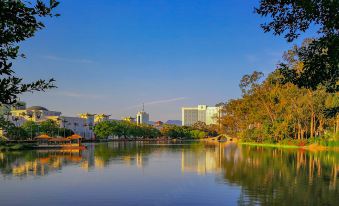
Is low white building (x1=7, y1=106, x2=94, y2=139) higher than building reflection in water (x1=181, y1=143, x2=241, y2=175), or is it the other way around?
low white building (x1=7, y1=106, x2=94, y2=139)

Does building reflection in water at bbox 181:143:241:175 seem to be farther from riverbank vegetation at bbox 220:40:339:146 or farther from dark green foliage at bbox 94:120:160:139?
dark green foliage at bbox 94:120:160:139

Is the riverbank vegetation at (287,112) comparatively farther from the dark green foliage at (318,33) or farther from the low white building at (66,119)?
the low white building at (66,119)

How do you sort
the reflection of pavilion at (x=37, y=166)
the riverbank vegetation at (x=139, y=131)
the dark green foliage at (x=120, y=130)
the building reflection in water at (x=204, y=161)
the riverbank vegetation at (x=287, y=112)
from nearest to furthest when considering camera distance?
the reflection of pavilion at (x=37, y=166), the building reflection in water at (x=204, y=161), the riverbank vegetation at (x=287, y=112), the dark green foliage at (x=120, y=130), the riverbank vegetation at (x=139, y=131)

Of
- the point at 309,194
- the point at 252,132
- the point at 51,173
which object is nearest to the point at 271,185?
the point at 309,194

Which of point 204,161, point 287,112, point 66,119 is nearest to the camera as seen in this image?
point 204,161

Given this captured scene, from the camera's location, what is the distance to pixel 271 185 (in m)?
23.4

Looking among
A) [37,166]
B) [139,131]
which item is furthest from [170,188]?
[139,131]

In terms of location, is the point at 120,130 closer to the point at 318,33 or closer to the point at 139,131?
the point at 139,131

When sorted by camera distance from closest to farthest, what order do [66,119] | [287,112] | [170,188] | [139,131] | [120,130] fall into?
[170,188], [287,112], [66,119], [120,130], [139,131]

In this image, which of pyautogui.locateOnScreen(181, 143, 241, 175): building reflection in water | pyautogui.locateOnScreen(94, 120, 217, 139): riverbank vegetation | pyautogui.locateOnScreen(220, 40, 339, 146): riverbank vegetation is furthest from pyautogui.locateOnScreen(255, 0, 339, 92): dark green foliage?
pyautogui.locateOnScreen(94, 120, 217, 139): riverbank vegetation

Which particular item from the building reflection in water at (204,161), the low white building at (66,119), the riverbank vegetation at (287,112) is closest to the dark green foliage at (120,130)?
the low white building at (66,119)

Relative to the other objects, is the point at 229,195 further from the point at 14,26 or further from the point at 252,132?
the point at 252,132

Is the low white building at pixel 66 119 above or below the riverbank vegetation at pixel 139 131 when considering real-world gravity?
above

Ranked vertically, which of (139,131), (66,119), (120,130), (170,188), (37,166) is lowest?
(139,131)
